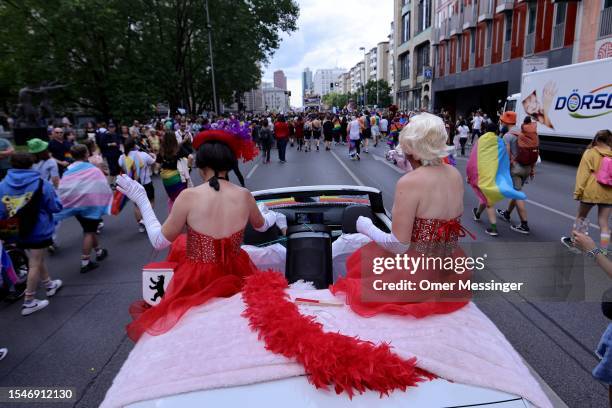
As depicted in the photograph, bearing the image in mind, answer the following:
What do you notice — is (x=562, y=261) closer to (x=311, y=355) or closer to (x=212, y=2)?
(x=311, y=355)

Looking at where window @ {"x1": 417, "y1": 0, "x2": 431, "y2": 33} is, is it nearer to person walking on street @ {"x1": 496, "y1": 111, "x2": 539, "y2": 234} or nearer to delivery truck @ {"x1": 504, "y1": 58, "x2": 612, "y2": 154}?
delivery truck @ {"x1": 504, "y1": 58, "x2": 612, "y2": 154}

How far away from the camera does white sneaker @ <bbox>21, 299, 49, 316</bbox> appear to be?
462cm

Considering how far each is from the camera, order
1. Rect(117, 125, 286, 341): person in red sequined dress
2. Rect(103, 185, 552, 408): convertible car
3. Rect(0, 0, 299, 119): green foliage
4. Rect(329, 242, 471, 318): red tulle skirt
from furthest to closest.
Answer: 1. Rect(0, 0, 299, 119): green foliage
2. Rect(117, 125, 286, 341): person in red sequined dress
3. Rect(329, 242, 471, 318): red tulle skirt
4. Rect(103, 185, 552, 408): convertible car

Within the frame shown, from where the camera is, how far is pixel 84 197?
580cm

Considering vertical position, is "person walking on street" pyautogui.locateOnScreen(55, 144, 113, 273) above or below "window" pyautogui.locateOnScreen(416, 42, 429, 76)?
below

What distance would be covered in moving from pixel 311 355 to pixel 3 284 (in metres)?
3.94

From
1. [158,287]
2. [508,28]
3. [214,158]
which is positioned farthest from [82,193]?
[508,28]

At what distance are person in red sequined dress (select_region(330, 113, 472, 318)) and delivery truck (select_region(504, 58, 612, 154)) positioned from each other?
14556mm

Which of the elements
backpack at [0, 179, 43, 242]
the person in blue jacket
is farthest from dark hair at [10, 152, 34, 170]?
backpack at [0, 179, 43, 242]

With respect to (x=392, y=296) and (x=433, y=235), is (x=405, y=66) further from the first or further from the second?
(x=392, y=296)

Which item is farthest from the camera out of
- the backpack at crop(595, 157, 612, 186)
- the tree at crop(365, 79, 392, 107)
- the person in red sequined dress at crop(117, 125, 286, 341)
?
the tree at crop(365, 79, 392, 107)

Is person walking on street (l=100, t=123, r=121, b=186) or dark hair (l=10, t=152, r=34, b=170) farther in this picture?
person walking on street (l=100, t=123, r=121, b=186)

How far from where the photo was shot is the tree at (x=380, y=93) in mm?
80969

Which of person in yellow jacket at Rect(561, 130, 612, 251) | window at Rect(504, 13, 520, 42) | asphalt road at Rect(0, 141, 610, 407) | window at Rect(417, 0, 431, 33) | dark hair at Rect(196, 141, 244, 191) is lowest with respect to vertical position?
asphalt road at Rect(0, 141, 610, 407)
